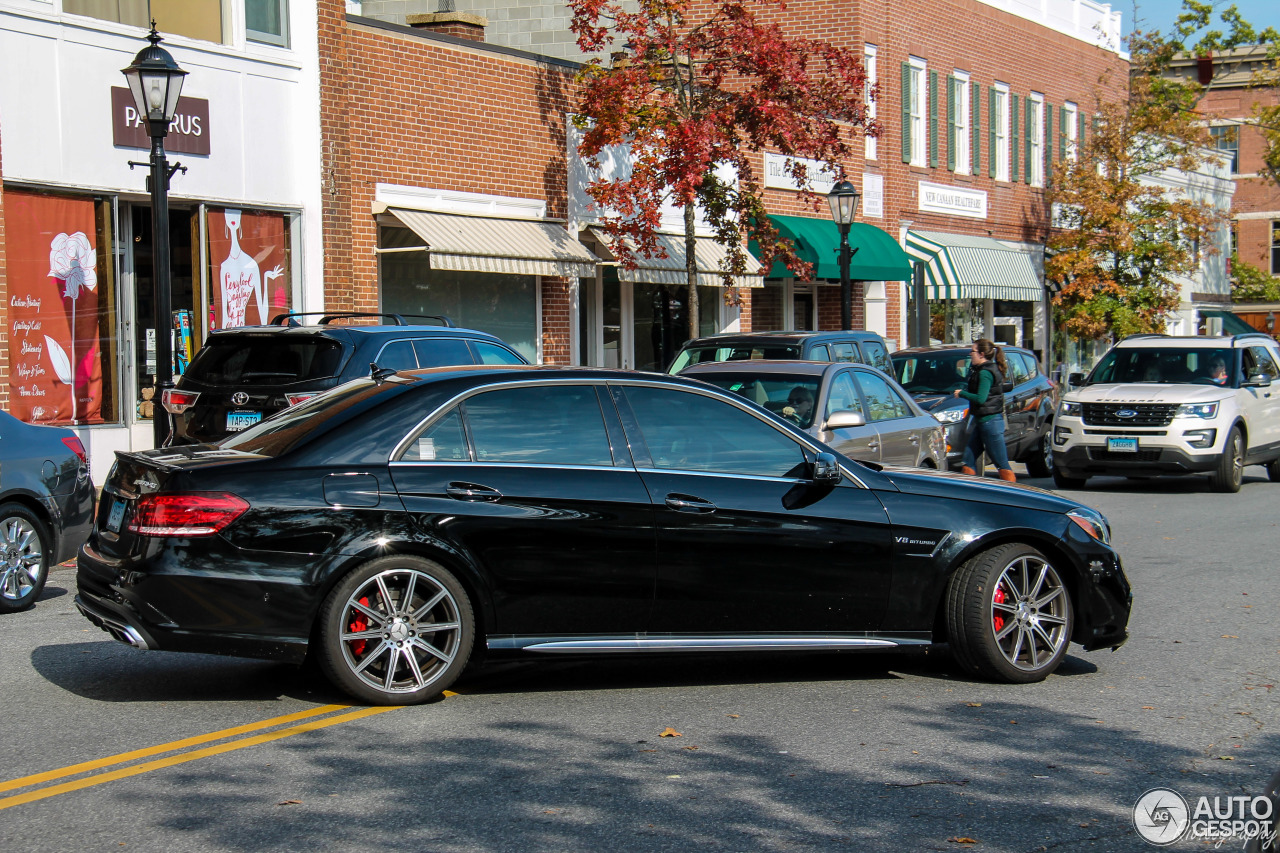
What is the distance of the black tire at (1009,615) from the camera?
7.01m

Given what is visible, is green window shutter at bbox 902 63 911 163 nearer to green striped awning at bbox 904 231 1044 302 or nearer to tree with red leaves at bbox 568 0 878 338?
green striped awning at bbox 904 231 1044 302

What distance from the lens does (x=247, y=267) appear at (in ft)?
58.0

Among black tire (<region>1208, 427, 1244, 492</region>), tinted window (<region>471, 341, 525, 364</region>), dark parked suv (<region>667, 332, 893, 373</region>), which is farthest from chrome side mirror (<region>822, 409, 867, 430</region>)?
black tire (<region>1208, 427, 1244, 492</region>)

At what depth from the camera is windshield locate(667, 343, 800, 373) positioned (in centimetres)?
1421

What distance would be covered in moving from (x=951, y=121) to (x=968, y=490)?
2718 cm

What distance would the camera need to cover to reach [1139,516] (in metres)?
14.7

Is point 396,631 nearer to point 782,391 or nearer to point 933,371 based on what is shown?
point 782,391

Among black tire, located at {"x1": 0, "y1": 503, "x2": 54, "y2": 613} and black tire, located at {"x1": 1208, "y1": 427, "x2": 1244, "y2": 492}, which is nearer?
black tire, located at {"x1": 0, "y1": 503, "x2": 54, "y2": 613}

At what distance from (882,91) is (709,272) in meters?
9.42

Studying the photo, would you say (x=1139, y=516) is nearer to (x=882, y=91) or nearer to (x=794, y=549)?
(x=794, y=549)

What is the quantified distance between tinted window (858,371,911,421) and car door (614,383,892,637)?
200 inches

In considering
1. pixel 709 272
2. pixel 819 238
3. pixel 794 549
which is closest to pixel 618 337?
pixel 709 272

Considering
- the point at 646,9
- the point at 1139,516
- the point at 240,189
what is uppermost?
the point at 646,9

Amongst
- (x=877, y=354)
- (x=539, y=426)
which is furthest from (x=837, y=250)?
(x=539, y=426)
